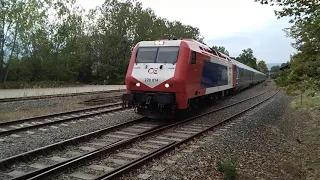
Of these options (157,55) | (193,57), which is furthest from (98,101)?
(193,57)

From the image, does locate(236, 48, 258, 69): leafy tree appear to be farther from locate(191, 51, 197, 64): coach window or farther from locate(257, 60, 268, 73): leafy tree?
locate(191, 51, 197, 64): coach window

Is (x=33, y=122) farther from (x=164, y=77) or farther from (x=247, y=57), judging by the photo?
(x=247, y=57)

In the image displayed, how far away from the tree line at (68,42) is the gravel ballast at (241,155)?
2422 centimetres

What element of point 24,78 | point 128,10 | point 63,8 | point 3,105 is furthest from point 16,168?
point 128,10

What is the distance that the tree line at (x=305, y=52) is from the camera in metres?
6.83

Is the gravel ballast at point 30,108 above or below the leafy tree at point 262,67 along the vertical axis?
below

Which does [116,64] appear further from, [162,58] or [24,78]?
[162,58]

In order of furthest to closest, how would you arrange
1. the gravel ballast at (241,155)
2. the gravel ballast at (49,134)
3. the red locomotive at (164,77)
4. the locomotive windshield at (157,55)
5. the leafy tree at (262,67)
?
1. the leafy tree at (262,67)
2. the locomotive windshield at (157,55)
3. the red locomotive at (164,77)
4. the gravel ballast at (49,134)
5. the gravel ballast at (241,155)

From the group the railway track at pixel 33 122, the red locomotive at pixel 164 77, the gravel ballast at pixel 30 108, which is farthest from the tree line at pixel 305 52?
the gravel ballast at pixel 30 108

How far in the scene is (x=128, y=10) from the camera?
141 ft

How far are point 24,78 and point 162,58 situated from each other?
25998mm

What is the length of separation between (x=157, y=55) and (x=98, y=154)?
550 cm

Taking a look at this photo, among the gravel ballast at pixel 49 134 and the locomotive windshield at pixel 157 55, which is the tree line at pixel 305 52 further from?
the gravel ballast at pixel 49 134

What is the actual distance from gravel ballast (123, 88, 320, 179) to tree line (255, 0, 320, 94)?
1.80 metres
